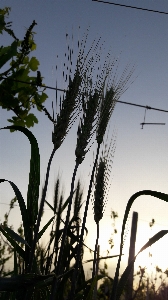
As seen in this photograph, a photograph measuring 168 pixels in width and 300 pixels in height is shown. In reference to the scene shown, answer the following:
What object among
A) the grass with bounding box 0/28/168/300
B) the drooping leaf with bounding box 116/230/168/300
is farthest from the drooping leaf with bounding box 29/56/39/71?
the drooping leaf with bounding box 116/230/168/300

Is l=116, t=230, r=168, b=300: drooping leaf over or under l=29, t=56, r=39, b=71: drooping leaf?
under

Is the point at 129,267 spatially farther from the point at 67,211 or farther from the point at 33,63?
the point at 33,63

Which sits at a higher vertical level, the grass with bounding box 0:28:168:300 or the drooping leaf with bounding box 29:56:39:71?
the drooping leaf with bounding box 29:56:39:71

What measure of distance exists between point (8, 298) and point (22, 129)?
1.17 feet

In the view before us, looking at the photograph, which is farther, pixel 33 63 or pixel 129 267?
pixel 33 63

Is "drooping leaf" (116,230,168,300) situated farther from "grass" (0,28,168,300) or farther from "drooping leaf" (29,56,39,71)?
"drooping leaf" (29,56,39,71)

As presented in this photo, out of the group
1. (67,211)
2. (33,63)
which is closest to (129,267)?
(67,211)

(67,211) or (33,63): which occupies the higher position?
(33,63)

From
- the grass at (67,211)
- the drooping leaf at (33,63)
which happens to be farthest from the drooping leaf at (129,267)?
the drooping leaf at (33,63)

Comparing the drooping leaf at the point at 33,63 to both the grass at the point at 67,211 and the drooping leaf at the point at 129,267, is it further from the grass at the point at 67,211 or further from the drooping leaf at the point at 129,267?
the drooping leaf at the point at 129,267

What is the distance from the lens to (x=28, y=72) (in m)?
1.13

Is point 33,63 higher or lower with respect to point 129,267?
higher

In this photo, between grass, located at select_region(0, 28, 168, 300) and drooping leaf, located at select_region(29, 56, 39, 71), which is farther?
drooping leaf, located at select_region(29, 56, 39, 71)

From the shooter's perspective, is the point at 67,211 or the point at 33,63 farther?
the point at 33,63
